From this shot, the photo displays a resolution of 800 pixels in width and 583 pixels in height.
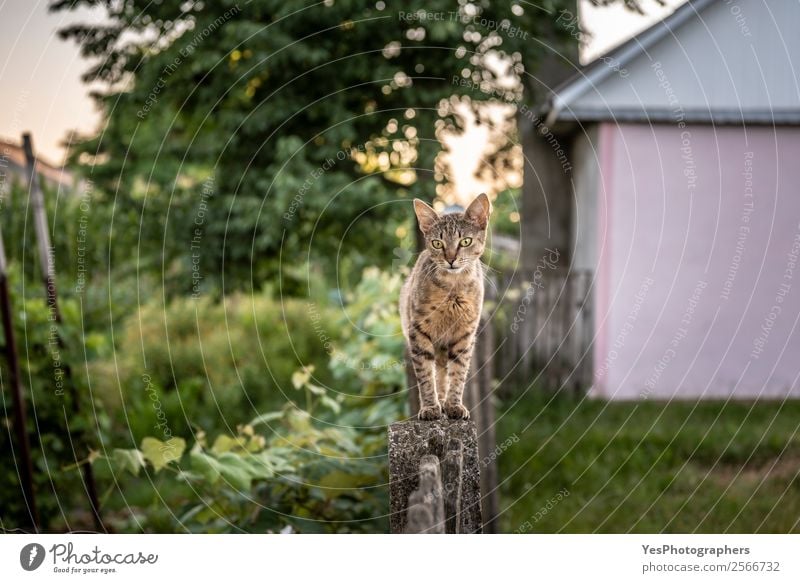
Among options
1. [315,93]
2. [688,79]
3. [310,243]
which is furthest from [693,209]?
[310,243]

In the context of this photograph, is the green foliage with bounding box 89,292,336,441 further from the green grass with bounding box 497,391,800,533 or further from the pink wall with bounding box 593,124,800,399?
the pink wall with bounding box 593,124,800,399

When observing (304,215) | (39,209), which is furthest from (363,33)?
(39,209)

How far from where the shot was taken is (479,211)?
1588mm

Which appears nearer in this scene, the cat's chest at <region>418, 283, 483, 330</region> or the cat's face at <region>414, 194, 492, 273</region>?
the cat's face at <region>414, 194, 492, 273</region>

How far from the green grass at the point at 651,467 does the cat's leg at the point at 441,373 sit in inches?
94.6

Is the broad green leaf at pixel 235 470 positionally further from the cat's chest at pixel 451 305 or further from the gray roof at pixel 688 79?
the gray roof at pixel 688 79

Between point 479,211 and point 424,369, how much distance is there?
43 centimetres

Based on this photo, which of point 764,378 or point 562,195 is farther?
point 562,195

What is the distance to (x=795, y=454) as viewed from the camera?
5.61 metres

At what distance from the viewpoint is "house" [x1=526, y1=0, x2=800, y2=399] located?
19.6 feet

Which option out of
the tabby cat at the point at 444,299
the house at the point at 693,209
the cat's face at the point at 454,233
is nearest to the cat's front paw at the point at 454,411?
the tabby cat at the point at 444,299

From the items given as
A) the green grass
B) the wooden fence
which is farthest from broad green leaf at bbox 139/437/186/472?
the wooden fence

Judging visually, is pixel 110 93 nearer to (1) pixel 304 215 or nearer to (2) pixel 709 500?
(1) pixel 304 215

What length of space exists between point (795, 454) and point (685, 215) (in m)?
2.14
